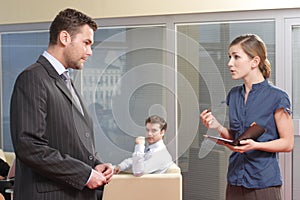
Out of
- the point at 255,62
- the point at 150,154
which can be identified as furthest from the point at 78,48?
the point at 255,62

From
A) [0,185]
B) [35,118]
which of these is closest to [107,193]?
[0,185]

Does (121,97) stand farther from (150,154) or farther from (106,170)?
(106,170)

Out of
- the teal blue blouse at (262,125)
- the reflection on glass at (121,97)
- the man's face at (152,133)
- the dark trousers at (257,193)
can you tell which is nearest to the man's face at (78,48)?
the reflection on glass at (121,97)

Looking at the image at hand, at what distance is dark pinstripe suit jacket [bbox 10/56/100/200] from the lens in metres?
1.86

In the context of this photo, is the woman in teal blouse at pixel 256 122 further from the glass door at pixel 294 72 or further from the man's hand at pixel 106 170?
the glass door at pixel 294 72

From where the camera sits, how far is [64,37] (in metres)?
2.02

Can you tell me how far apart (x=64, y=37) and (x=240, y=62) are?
0.79 metres

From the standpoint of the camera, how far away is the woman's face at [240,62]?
2.23 m

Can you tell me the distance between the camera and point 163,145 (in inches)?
85.0

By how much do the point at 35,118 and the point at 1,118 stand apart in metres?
3.89

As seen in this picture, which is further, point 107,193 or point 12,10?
point 12,10

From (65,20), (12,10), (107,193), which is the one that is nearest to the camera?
(65,20)

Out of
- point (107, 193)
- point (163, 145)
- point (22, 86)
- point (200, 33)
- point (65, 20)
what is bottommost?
point (107, 193)

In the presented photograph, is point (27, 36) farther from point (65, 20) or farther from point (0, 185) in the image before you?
point (65, 20)
